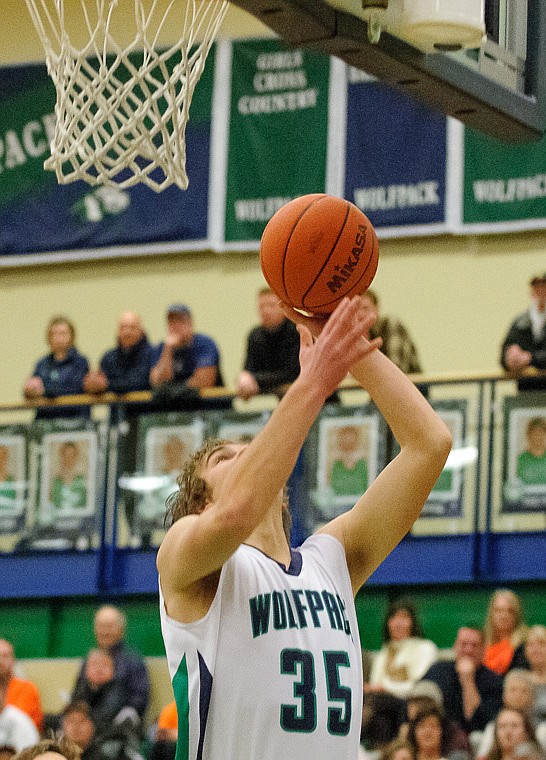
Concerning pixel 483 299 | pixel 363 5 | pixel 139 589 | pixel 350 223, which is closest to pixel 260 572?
pixel 350 223

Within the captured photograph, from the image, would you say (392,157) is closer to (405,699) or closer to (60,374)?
(60,374)

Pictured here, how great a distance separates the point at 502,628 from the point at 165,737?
2026mm

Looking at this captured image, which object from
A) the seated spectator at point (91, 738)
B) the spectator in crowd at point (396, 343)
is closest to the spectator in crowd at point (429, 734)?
the seated spectator at point (91, 738)

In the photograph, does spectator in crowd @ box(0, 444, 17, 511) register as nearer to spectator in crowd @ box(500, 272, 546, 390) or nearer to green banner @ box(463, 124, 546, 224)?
spectator in crowd @ box(500, 272, 546, 390)

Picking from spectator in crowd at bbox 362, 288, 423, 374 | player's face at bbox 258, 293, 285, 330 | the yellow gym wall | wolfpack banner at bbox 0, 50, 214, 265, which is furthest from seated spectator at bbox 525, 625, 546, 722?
wolfpack banner at bbox 0, 50, 214, 265

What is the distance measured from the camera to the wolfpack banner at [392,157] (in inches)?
455

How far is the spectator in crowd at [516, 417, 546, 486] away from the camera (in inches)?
351

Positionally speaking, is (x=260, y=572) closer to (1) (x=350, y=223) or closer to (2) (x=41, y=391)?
(1) (x=350, y=223)

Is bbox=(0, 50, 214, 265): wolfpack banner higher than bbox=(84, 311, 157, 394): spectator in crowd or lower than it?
higher

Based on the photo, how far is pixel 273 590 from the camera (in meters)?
3.14

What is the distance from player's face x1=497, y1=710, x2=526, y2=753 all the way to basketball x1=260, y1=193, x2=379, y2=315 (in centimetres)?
457

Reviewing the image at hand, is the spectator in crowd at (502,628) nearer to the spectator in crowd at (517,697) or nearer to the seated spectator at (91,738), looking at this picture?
the spectator in crowd at (517,697)

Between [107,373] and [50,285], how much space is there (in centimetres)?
307

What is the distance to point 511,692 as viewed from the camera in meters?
7.68
